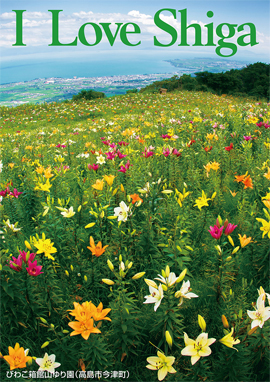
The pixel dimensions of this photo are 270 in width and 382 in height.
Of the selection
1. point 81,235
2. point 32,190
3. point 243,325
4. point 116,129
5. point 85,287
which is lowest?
point 85,287

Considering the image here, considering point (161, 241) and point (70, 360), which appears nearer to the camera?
point (70, 360)

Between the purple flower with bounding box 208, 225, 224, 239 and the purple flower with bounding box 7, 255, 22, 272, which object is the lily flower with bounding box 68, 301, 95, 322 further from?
the purple flower with bounding box 208, 225, 224, 239

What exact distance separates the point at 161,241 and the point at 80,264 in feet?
2.42

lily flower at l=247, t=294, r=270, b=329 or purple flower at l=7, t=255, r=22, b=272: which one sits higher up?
purple flower at l=7, t=255, r=22, b=272

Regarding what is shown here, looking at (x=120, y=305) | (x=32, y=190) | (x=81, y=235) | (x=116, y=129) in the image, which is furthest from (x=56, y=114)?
(x=120, y=305)

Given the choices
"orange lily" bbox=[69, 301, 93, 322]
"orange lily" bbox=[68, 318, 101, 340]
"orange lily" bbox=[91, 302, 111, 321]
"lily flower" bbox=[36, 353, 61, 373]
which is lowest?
"lily flower" bbox=[36, 353, 61, 373]

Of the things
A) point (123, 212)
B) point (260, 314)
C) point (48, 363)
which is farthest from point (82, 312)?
point (260, 314)

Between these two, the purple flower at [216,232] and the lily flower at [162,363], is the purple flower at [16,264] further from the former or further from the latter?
the purple flower at [216,232]

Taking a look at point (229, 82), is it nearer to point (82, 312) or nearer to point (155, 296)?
point (155, 296)

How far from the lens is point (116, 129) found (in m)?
6.38

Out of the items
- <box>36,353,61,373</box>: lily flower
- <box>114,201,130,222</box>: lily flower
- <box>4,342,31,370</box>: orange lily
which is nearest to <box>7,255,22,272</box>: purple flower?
<box>4,342,31,370</box>: orange lily

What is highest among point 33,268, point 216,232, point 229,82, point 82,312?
point 229,82

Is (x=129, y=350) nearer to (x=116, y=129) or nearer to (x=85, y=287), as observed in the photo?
(x=85, y=287)

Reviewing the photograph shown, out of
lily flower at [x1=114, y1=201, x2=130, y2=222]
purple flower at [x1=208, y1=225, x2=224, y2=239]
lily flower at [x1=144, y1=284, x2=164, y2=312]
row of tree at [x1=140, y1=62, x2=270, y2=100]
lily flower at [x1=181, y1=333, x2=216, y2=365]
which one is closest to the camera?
lily flower at [x1=181, y1=333, x2=216, y2=365]
